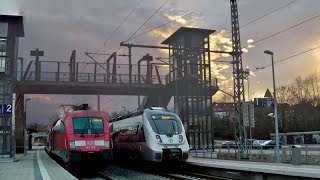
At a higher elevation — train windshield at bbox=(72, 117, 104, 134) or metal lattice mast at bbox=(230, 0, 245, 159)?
metal lattice mast at bbox=(230, 0, 245, 159)

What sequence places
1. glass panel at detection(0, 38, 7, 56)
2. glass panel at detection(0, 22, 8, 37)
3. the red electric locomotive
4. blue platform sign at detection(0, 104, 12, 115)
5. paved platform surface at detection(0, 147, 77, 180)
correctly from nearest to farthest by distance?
paved platform surface at detection(0, 147, 77, 180), the red electric locomotive, blue platform sign at detection(0, 104, 12, 115), glass panel at detection(0, 38, 7, 56), glass panel at detection(0, 22, 8, 37)

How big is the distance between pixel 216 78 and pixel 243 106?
20.9 meters

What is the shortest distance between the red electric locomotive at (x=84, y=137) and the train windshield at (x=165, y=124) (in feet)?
8.80

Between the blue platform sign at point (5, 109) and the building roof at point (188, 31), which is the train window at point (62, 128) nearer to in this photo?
the blue platform sign at point (5, 109)

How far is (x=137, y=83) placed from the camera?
49469mm

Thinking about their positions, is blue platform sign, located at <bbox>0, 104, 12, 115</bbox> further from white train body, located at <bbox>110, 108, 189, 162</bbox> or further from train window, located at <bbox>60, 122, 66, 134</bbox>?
white train body, located at <bbox>110, 108, 189, 162</bbox>

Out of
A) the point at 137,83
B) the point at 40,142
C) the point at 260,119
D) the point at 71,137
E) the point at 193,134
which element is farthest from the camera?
the point at 40,142

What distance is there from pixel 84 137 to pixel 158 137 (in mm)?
4021

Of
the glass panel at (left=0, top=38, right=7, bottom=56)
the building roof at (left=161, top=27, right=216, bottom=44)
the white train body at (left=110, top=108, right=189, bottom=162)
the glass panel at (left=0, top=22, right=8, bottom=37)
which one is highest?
the building roof at (left=161, top=27, right=216, bottom=44)

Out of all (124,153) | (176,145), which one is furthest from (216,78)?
(176,145)

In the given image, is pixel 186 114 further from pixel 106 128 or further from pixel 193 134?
pixel 106 128

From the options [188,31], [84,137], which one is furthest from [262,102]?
[188,31]

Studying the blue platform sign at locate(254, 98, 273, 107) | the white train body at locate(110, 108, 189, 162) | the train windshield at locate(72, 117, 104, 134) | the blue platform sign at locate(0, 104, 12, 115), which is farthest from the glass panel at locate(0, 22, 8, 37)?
the blue platform sign at locate(254, 98, 273, 107)

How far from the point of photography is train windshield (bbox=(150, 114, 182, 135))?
23631mm
